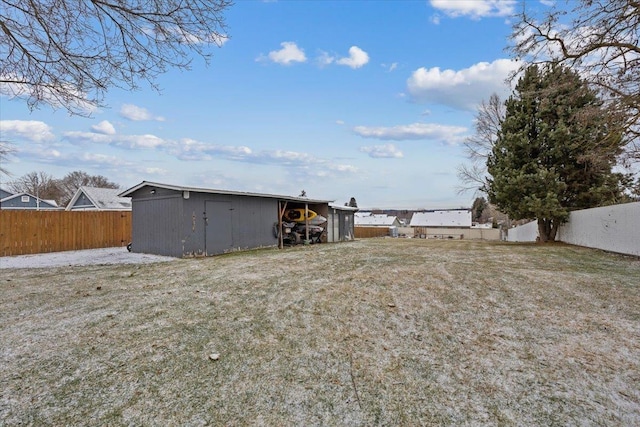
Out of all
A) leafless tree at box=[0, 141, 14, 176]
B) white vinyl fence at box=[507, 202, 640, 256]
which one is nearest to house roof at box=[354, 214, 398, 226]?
white vinyl fence at box=[507, 202, 640, 256]

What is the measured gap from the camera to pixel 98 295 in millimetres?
5004

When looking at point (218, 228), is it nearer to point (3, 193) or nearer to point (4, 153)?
point (4, 153)

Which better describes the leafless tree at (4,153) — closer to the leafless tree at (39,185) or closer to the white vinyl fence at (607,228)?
the white vinyl fence at (607,228)

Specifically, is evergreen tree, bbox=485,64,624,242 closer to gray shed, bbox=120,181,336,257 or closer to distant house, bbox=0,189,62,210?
gray shed, bbox=120,181,336,257

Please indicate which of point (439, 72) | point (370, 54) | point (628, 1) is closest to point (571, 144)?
point (439, 72)

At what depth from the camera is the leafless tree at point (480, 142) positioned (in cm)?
2169

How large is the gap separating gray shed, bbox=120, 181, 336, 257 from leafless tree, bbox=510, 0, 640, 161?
9166 millimetres

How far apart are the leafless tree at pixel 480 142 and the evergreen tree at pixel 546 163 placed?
7.13 meters

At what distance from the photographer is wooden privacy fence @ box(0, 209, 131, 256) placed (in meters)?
10.6

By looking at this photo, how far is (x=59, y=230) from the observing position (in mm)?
11773

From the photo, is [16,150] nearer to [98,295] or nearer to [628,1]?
[98,295]

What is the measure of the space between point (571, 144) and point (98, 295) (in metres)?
15.0

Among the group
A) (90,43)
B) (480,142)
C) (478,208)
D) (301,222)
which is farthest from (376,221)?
(90,43)

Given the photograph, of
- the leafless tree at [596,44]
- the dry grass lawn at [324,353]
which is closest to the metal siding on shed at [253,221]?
the dry grass lawn at [324,353]
